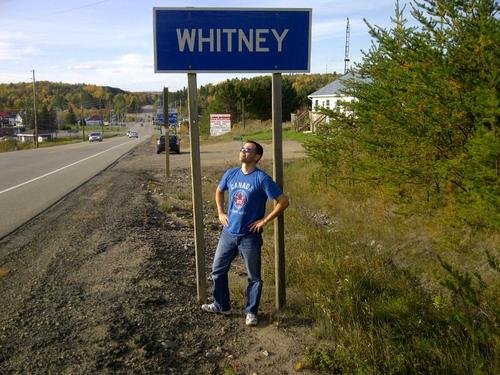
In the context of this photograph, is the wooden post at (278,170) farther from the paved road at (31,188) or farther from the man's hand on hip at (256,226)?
the paved road at (31,188)

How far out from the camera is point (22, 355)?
11.7ft

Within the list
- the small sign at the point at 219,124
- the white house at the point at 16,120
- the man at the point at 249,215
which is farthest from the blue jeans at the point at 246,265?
the white house at the point at 16,120

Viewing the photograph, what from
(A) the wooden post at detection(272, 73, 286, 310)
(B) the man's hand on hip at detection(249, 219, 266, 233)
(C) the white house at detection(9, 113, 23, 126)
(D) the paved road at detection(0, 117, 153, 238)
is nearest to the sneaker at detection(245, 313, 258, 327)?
(A) the wooden post at detection(272, 73, 286, 310)

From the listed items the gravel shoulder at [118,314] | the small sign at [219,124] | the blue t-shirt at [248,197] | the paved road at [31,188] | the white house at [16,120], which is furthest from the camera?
the white house at [16,120]

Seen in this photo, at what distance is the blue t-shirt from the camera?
4.04 meters

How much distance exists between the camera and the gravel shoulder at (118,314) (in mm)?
3514

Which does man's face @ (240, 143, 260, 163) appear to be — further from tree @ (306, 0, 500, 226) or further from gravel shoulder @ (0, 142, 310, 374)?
tree @ (306, 0, 500, 226)

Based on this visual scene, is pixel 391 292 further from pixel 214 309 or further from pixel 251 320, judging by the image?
pixel 214 309

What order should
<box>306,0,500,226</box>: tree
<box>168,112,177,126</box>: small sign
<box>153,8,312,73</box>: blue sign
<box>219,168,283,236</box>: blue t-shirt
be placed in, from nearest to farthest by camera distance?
<box>219,168,283,236</box>: blue t-shirt → <box>153,8,312,73</box>: blue sign → <box>306,0,500,226</box>: tree → <box>168,112,177,126</box>: small sign

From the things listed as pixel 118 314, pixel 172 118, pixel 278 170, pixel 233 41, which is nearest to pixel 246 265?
pixel 278 170

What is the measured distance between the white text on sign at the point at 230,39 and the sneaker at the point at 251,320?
229 cm

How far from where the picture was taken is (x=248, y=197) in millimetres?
4070

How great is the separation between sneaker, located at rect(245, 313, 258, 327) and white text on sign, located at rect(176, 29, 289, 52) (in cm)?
229

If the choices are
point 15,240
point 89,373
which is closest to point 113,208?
point 15,240
